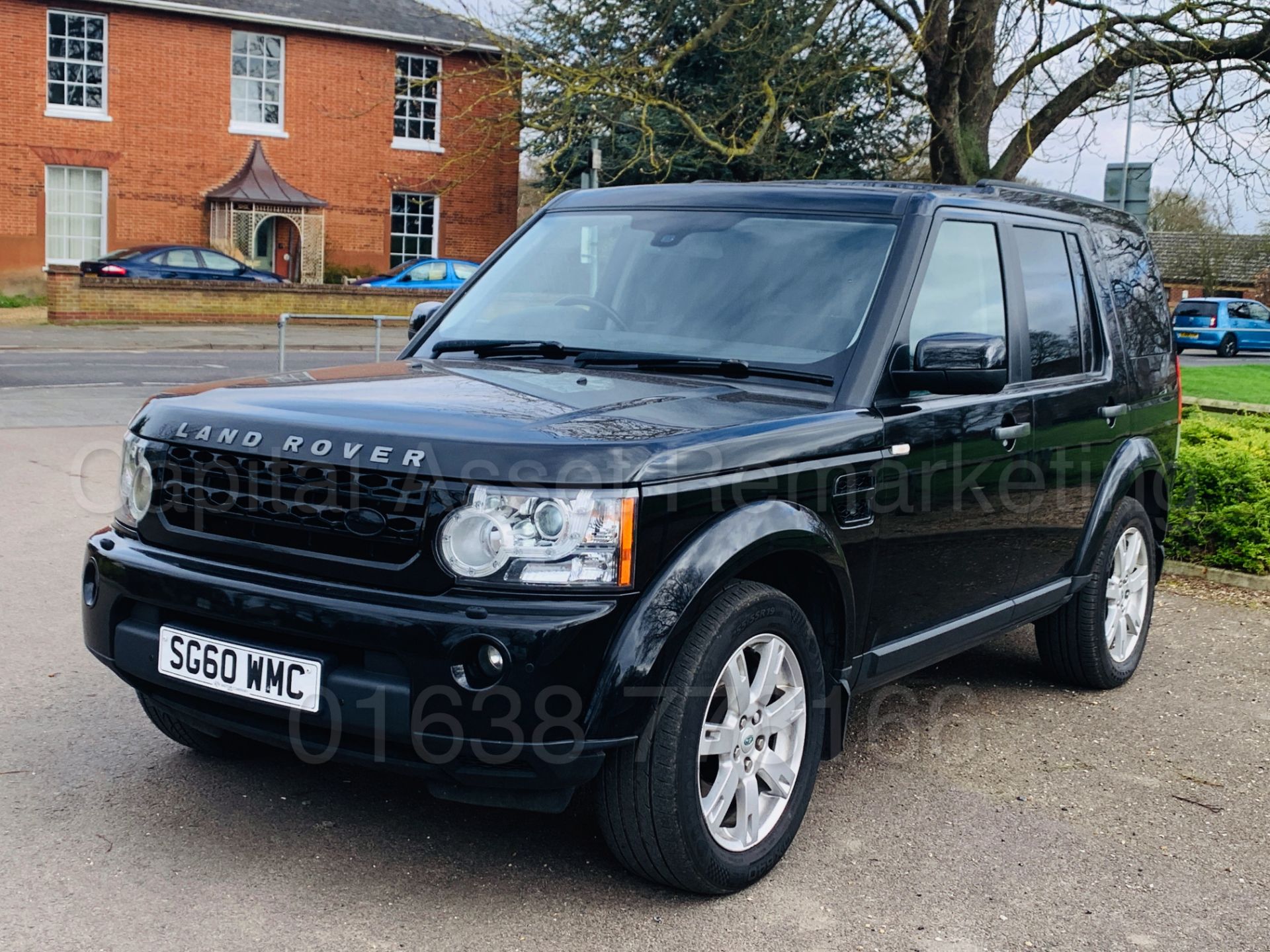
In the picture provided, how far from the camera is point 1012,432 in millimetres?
4855

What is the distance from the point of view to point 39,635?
5.98m

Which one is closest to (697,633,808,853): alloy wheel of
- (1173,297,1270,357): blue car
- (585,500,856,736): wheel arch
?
(585,500,856,736): wheel arch

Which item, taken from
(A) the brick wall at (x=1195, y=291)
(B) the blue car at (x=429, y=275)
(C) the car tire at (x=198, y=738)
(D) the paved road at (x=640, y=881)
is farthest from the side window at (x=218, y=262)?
(A) the brick wall at (x=1195, y=291)

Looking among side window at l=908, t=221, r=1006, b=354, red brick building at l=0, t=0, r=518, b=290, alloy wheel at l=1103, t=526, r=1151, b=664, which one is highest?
red brick building at l=0, t=0, r=518, b=290

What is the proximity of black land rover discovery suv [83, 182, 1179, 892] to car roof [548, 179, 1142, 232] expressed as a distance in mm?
17

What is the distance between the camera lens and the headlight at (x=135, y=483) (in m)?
3.88

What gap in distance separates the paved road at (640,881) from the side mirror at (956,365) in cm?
136

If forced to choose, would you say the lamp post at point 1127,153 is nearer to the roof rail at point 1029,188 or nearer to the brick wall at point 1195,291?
the roof rail at point 1029,188

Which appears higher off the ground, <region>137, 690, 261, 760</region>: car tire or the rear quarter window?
the rear quarter window

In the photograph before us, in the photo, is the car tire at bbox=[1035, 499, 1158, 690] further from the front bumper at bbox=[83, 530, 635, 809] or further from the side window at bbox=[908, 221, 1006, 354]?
the front bumper at bbox=[83, 530, 635, 809]

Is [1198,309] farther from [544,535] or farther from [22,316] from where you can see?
[544,535]

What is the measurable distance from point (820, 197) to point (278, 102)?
3448cm

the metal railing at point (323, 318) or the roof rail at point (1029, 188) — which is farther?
the metal railing at point (323, 318)

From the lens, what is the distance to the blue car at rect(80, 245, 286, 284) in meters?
30.7
